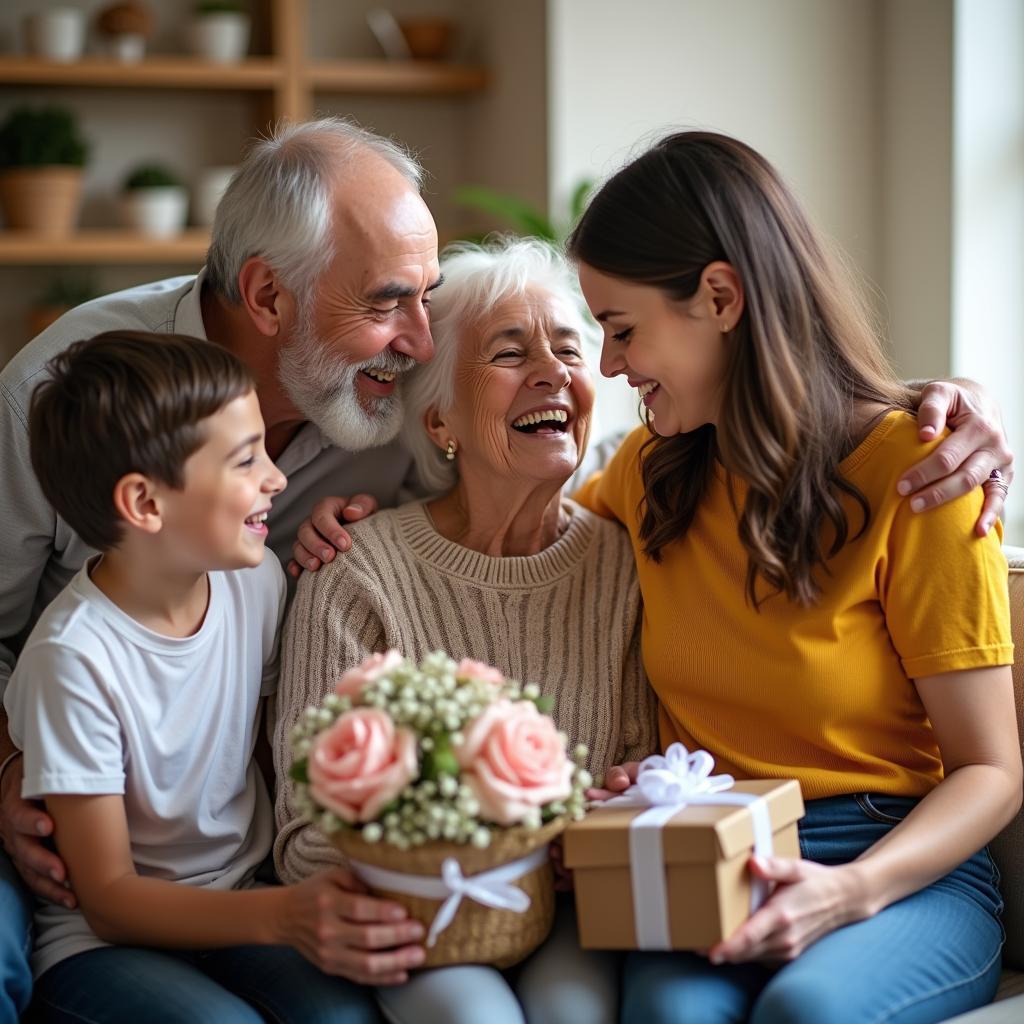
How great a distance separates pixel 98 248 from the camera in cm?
466

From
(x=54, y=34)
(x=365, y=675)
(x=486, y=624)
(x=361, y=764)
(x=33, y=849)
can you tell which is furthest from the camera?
(x=54, y=34)

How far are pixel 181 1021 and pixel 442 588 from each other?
0.73m

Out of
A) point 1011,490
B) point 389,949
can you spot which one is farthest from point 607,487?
point 1011,490

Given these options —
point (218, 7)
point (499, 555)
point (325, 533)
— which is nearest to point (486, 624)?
point (499, 555)

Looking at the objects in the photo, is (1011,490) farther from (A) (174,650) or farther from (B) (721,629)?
(A) (174,650)

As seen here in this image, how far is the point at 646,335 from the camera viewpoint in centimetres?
183

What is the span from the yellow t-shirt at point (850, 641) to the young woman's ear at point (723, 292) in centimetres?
25

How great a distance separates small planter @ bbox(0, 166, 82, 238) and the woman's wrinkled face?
9.75 feet

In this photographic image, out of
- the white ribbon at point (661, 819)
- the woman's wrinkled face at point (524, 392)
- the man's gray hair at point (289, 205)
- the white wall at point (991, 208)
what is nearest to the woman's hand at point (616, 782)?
the white ribbon at point (661, 819)

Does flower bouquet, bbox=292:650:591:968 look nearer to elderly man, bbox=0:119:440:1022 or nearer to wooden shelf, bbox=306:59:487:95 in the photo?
elderly man, bbox=0:119:440:1022

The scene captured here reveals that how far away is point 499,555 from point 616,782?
48cm

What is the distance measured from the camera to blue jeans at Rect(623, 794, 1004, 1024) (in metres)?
1.54

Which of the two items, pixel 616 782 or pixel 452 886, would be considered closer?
Answer: pixel 452 886

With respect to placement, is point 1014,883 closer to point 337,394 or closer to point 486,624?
point 486,624
